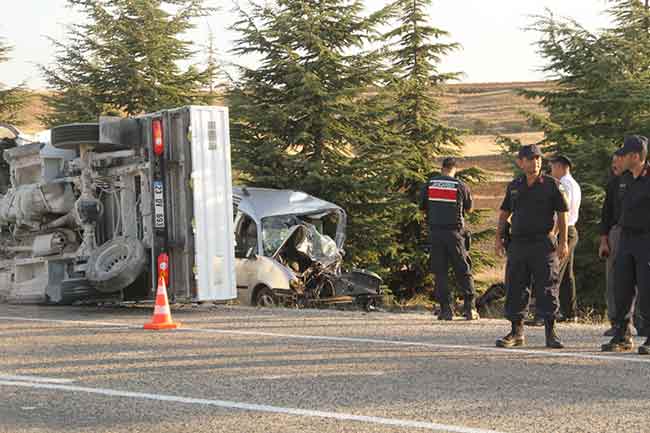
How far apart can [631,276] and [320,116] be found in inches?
542

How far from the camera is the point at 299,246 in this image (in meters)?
15.8

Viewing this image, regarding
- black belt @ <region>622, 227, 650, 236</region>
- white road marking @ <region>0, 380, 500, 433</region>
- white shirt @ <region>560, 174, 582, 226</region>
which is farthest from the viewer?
white shirt @ <region>560, 174, 582, 226</region>

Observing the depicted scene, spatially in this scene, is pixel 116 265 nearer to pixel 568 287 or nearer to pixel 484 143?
pixel 568 287

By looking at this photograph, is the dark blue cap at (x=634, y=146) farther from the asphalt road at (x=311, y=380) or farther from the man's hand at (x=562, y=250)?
the asphalt road at (x=311, y=380)

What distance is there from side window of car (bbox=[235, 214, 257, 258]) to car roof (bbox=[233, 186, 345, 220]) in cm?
16

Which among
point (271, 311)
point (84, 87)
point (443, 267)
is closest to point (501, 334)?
point (443, 267)

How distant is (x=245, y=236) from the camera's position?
51.8 ft

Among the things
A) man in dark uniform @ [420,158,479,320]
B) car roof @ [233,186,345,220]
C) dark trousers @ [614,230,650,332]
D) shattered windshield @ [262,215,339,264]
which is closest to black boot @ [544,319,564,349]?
dark trousers @ [614,230,650,332]

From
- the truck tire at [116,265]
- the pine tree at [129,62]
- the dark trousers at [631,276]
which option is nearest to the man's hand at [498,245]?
the dark trousers at [631,276]

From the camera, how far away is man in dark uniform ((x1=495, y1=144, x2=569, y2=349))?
31.3 feet

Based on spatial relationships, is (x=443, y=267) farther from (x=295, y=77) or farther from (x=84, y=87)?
(x=84, y=87)

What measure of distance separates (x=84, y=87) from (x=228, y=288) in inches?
638

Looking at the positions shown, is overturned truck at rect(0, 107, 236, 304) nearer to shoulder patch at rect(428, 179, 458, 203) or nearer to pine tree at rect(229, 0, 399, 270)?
shoulder patch at rect(428, 179, 458, 203)

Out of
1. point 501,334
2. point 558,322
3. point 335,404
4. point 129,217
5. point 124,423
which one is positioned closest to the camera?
point 124,423
